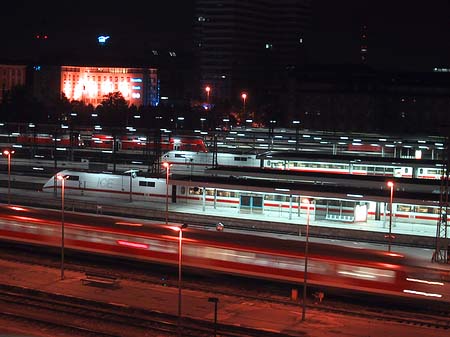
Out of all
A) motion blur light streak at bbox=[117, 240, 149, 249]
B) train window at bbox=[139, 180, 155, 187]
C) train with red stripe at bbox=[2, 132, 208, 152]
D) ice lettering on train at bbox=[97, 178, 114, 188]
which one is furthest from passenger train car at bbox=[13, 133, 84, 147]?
motion blur light streak at bbox=[117, 240, 149, 249]

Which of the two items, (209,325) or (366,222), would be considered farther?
(366,222)

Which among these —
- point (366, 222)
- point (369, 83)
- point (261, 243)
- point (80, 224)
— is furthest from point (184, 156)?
point (369, 83)

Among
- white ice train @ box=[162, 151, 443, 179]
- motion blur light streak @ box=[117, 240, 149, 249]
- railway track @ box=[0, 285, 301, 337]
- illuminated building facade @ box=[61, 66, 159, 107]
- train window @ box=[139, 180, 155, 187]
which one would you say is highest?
illuminated building facade @ box=[61, 66, 159, 107]

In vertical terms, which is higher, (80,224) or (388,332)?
(80,224)

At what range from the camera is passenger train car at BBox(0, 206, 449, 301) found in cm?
1454

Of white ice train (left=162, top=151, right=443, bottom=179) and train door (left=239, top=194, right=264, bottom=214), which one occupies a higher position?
white ice train (left=162, top=151, right=443, bottom=179)

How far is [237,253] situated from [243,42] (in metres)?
82.2

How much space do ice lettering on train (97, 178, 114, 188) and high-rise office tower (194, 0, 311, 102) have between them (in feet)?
187

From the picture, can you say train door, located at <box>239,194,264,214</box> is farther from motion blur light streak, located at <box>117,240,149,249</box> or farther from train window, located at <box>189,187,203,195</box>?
motion blur light streak, located at <box>117,240,149,249</box>

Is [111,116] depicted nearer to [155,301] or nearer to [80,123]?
[80,123]

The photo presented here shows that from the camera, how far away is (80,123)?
62.7 metres

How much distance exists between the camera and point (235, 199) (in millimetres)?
26953

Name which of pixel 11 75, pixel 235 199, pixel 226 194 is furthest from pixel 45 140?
pixel 11 75

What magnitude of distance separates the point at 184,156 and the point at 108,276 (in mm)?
22427
